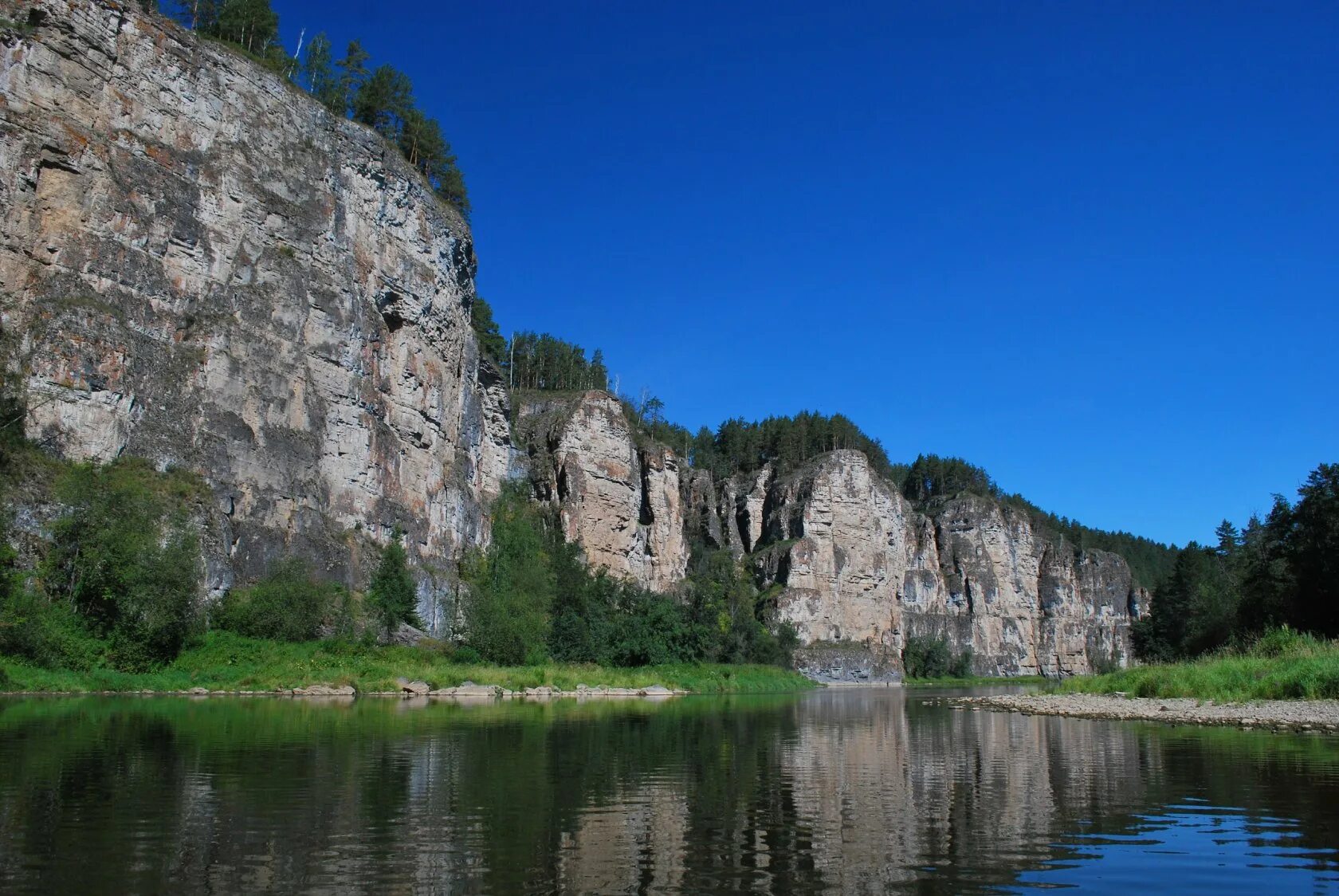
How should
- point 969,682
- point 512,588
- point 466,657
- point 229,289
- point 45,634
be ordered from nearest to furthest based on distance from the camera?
point 45,634
point 229,289
point 466,657
point 512,588
point 969,682

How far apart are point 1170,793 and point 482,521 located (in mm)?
63563

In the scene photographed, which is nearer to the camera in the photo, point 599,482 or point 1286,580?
point 1286,580

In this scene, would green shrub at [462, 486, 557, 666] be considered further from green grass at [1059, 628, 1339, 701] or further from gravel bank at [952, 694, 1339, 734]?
green grass at [1059, 628, 1339, 701]

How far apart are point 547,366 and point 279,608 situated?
68.8 meters

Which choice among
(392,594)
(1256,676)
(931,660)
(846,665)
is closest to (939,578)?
(931,660)

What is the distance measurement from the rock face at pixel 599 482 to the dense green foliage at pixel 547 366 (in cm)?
1599

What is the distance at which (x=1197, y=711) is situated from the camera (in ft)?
103

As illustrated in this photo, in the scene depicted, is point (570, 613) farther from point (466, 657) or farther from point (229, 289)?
point (229, 289)

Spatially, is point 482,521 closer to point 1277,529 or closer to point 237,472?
point 237,472

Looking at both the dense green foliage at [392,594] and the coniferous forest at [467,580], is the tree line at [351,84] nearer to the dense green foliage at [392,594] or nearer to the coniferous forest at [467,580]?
the coniferous forest at [467,580]

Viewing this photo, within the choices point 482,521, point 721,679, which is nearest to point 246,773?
point 721,679

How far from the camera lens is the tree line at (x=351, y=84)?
65.3 metres

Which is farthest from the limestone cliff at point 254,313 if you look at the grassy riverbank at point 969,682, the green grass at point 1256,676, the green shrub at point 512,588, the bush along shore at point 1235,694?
the green grass at point 1256,676

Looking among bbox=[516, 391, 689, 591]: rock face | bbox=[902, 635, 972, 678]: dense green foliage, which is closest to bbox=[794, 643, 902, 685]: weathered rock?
bbox=[902, 635, 972, 678]: dense green foliage
